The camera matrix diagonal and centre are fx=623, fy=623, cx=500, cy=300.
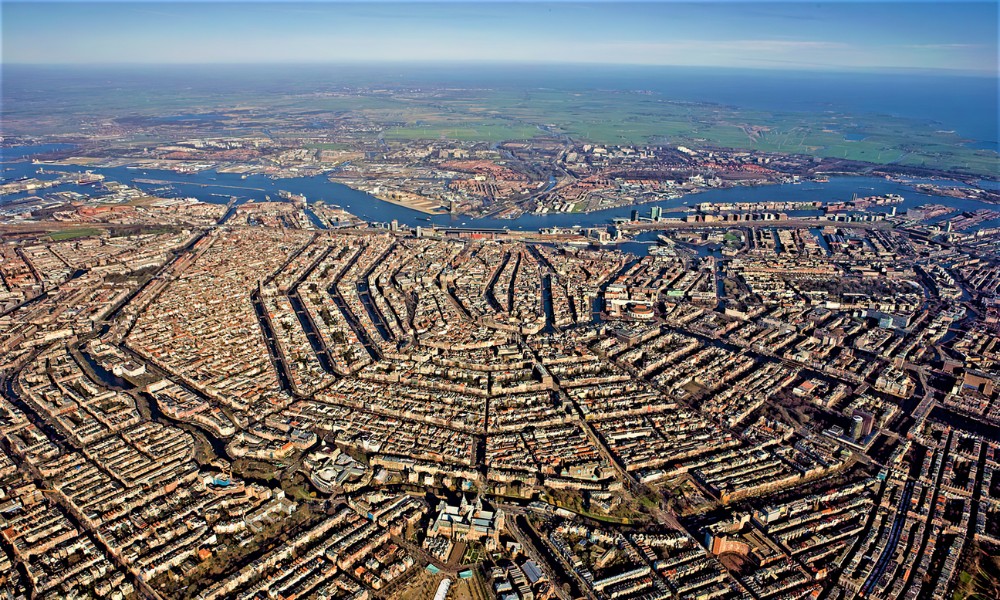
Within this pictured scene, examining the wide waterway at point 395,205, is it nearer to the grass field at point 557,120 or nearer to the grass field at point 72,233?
the grass field at point 72,233

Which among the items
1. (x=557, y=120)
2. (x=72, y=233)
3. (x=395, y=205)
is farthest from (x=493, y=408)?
(x=557, y=120)

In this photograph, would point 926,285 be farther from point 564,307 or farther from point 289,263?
point 289,263

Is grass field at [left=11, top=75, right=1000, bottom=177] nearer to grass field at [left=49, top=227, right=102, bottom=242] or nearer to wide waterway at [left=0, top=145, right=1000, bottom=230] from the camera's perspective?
wide waterway at [left=0, top=145, right=1000, bottom=230]

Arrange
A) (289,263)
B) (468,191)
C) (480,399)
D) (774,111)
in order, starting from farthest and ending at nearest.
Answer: (774,111)
(468,191)
(289,263)
(480,399)

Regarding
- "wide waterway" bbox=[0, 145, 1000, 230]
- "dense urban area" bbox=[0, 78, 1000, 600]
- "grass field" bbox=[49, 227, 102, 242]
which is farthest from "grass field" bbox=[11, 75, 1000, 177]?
"dense urban area" bbox=[0, 78, 1000, 600]

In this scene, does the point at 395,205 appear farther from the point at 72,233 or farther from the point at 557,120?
the point at 557,120

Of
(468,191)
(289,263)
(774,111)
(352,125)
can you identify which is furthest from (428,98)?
(289,263)
